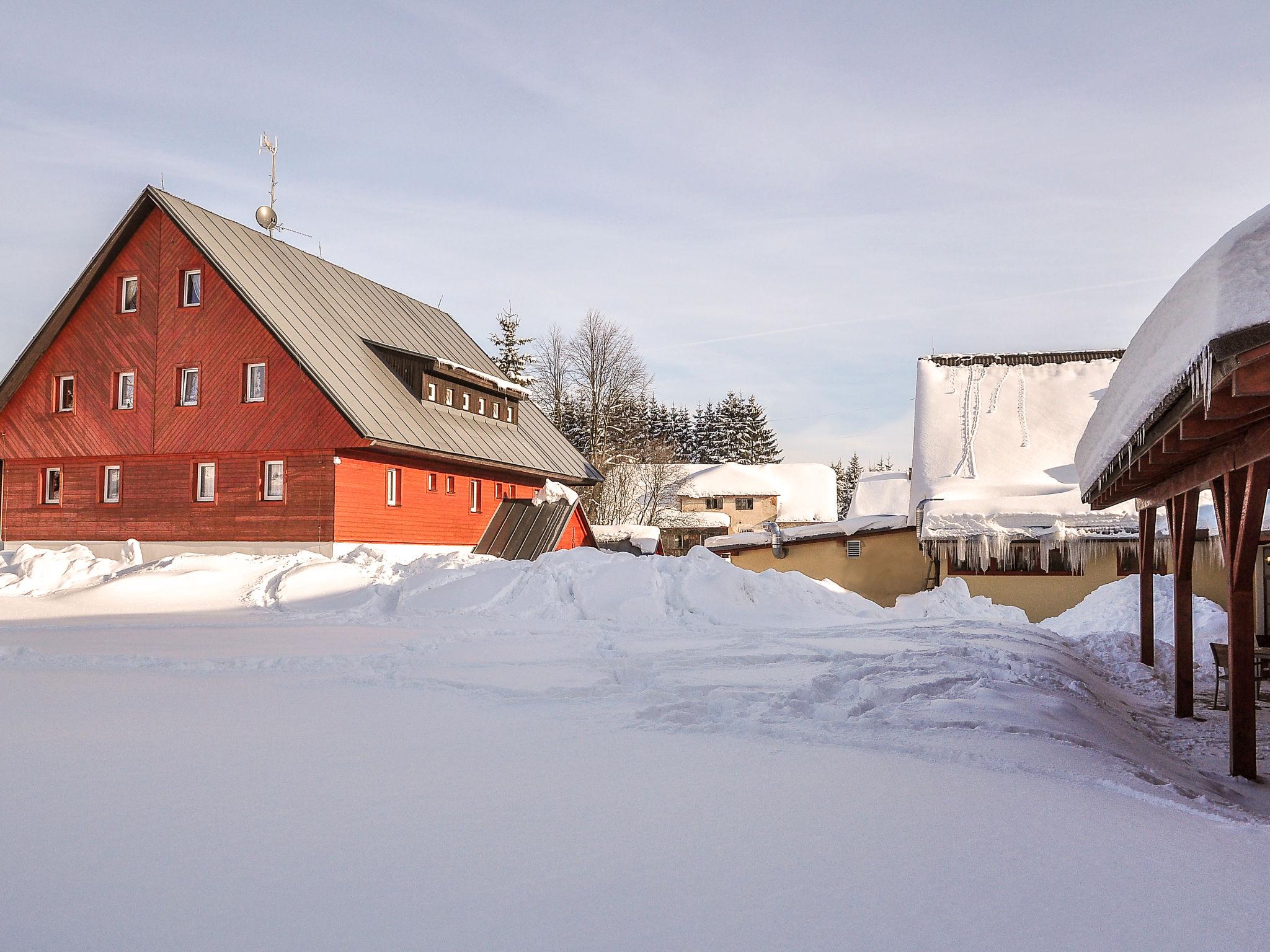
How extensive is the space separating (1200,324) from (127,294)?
2581 cm

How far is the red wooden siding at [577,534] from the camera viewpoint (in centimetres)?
2769

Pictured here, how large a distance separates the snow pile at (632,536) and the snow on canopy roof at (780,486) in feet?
49.9

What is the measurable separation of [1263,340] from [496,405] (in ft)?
88.7

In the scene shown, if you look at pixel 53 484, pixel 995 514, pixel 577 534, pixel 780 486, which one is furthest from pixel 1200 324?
pixel 780 486

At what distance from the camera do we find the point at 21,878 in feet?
11.1

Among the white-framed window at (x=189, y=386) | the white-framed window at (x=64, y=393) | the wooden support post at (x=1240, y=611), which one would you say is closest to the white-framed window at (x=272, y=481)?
the white-framed window at (x=189, y=386)

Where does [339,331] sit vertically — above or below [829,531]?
above

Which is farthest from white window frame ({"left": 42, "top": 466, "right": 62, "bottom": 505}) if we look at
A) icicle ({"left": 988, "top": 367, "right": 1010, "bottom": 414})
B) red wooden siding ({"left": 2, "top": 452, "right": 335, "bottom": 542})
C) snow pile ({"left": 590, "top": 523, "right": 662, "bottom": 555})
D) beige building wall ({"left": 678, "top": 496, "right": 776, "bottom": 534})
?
beige building wall ({"left": 678, "top": 496, "right": 776, "bottom": 534})

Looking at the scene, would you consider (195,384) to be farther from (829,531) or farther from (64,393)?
(829,531)

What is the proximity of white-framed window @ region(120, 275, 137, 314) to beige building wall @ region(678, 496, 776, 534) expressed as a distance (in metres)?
39.7

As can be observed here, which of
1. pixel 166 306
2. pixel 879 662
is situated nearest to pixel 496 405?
pixel 166 306

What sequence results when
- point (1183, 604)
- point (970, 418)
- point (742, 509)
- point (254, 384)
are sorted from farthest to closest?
1. point (742, 509)
2. point (970, 418)
3. point (254, 384)
4. point (1183, 604)

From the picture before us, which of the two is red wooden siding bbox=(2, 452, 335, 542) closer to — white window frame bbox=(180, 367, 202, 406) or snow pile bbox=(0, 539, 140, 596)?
white window frame bbox=(180, 367, 202, 406)

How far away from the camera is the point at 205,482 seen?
79.6ft
